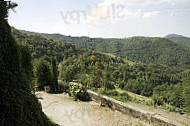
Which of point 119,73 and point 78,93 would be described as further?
point 119,73

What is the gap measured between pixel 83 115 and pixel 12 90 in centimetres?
418

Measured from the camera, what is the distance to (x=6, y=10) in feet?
15.4

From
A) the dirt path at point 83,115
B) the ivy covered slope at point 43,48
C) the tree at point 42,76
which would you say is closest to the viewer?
the dirt path at point 83,115

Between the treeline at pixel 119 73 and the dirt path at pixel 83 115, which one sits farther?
the treeline at pixel 119 73

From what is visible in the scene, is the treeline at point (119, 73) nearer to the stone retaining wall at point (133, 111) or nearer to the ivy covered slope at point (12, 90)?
the stone retaining wall at point (133, 111)

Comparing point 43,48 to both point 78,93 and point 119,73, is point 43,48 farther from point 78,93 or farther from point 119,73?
point 78,93

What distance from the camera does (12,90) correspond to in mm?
4105

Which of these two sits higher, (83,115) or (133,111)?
(133,111)

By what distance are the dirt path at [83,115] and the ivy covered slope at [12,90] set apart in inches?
98.7

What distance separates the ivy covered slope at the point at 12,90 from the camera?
3.92m

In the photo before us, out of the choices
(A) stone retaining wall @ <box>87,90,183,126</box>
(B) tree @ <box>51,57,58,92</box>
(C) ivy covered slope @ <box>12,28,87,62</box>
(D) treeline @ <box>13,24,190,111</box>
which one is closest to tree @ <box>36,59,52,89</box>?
(B) tree @ <box>51,57,58,92</box>

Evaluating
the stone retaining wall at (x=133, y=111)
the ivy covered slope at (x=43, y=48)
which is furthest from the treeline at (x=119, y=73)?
the stone retaining wall at (x=133, y=111)

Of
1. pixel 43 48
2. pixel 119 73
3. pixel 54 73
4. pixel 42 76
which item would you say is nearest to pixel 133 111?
pixel 54 73

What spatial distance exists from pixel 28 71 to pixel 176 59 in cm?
18704
